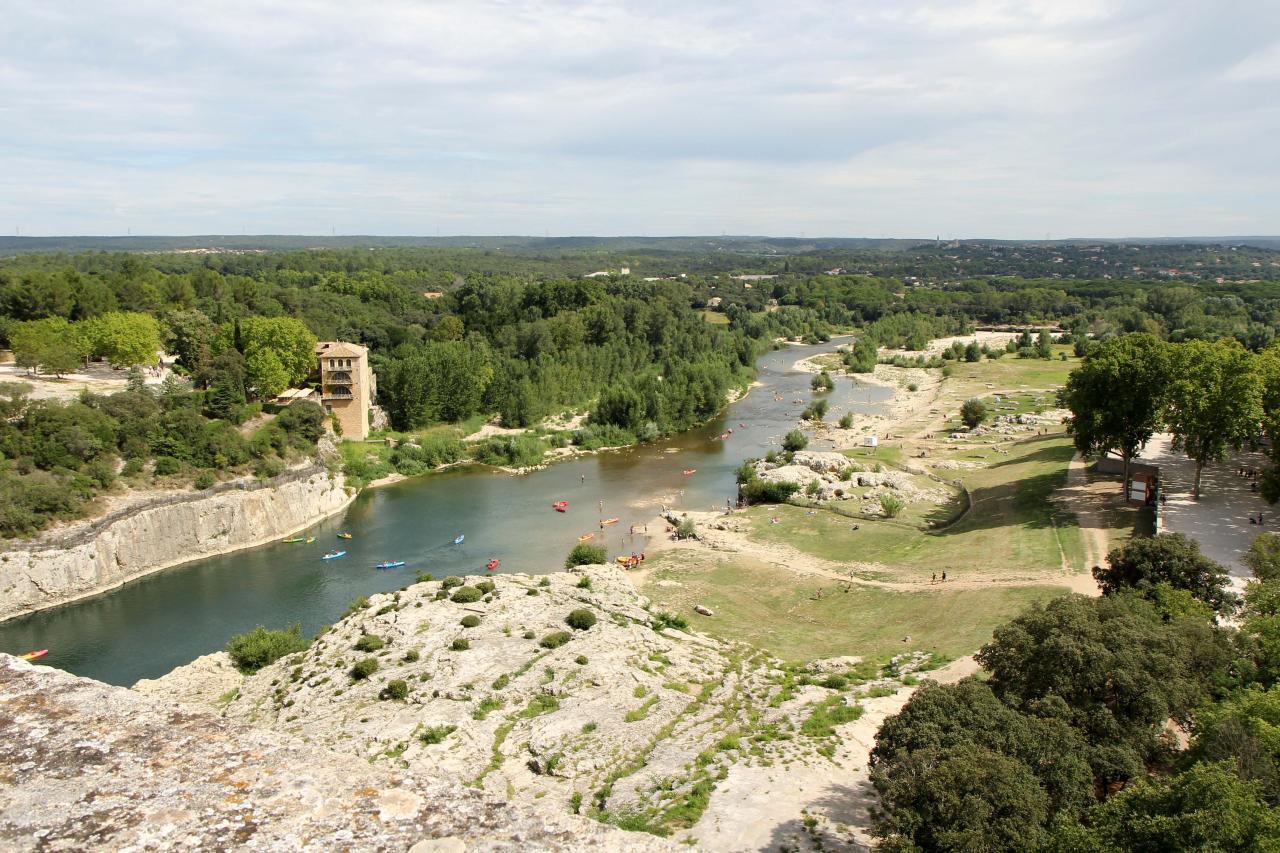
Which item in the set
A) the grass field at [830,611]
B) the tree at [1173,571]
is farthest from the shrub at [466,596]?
the tree at [1173,571]

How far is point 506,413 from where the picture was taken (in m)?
72.9

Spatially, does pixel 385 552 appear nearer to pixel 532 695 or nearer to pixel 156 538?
pixel 156 538

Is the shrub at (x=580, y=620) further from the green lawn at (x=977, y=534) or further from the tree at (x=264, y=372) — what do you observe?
the tree at (x=264, y=372)

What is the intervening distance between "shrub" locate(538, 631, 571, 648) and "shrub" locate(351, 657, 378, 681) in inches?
216

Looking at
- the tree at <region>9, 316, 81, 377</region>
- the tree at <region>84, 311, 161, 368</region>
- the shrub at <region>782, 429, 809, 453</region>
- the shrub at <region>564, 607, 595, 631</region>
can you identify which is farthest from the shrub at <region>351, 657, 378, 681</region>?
the tree at <region>84, 311, 161, 368</region>

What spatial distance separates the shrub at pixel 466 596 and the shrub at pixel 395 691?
608 cm

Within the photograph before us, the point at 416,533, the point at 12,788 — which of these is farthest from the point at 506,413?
the point at 12,788

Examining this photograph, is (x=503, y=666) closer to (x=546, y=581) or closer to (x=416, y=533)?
(x=546, y=581)

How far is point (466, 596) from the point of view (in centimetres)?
3148

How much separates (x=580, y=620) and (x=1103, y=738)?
17.0 meters

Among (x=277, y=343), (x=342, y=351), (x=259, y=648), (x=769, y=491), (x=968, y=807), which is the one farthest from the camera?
(x=277, y=343)

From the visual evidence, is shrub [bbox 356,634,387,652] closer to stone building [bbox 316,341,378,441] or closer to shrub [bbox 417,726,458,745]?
shrub [bbox 417,726,458,745]

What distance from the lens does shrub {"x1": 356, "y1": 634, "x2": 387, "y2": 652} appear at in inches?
1104

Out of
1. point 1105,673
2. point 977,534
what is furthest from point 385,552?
point 1105,673
